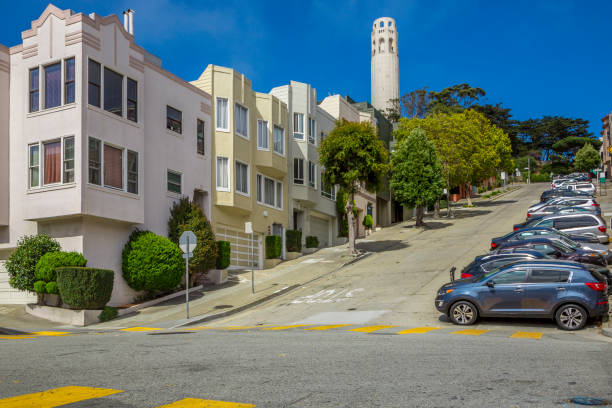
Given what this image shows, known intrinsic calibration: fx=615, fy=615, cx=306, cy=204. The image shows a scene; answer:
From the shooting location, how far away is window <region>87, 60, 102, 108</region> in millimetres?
22578

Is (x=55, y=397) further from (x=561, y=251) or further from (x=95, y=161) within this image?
(x=561, y=251)

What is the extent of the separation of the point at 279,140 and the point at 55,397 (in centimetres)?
3001

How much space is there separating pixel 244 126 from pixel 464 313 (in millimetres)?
19136

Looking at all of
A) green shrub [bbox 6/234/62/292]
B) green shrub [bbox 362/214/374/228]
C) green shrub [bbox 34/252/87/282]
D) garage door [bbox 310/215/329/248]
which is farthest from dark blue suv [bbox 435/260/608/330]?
green shrub [bbox 362/214/374/228]

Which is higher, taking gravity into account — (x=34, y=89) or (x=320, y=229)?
(x=34, y=89)

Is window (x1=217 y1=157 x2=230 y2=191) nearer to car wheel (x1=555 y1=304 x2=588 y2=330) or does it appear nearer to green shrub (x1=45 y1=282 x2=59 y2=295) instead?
green shrub (x1=45 y1=282 x2=59 y2=295)

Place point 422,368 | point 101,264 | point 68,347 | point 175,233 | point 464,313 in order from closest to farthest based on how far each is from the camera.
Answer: point 422,368
point 68,347
point 464,313
point 101,264
point 175,233

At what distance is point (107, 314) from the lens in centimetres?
2122

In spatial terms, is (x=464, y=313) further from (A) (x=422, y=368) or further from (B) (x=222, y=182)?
(B) (x=222, y=182)

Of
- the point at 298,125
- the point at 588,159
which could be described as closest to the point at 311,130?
the point at 298,125

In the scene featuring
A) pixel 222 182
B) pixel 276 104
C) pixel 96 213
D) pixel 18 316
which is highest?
pixel 276 104

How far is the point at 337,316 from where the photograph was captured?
19.3 m

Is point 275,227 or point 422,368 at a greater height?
point 275,227

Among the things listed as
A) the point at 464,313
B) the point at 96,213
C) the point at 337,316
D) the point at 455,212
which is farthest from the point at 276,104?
the point at 455,212
